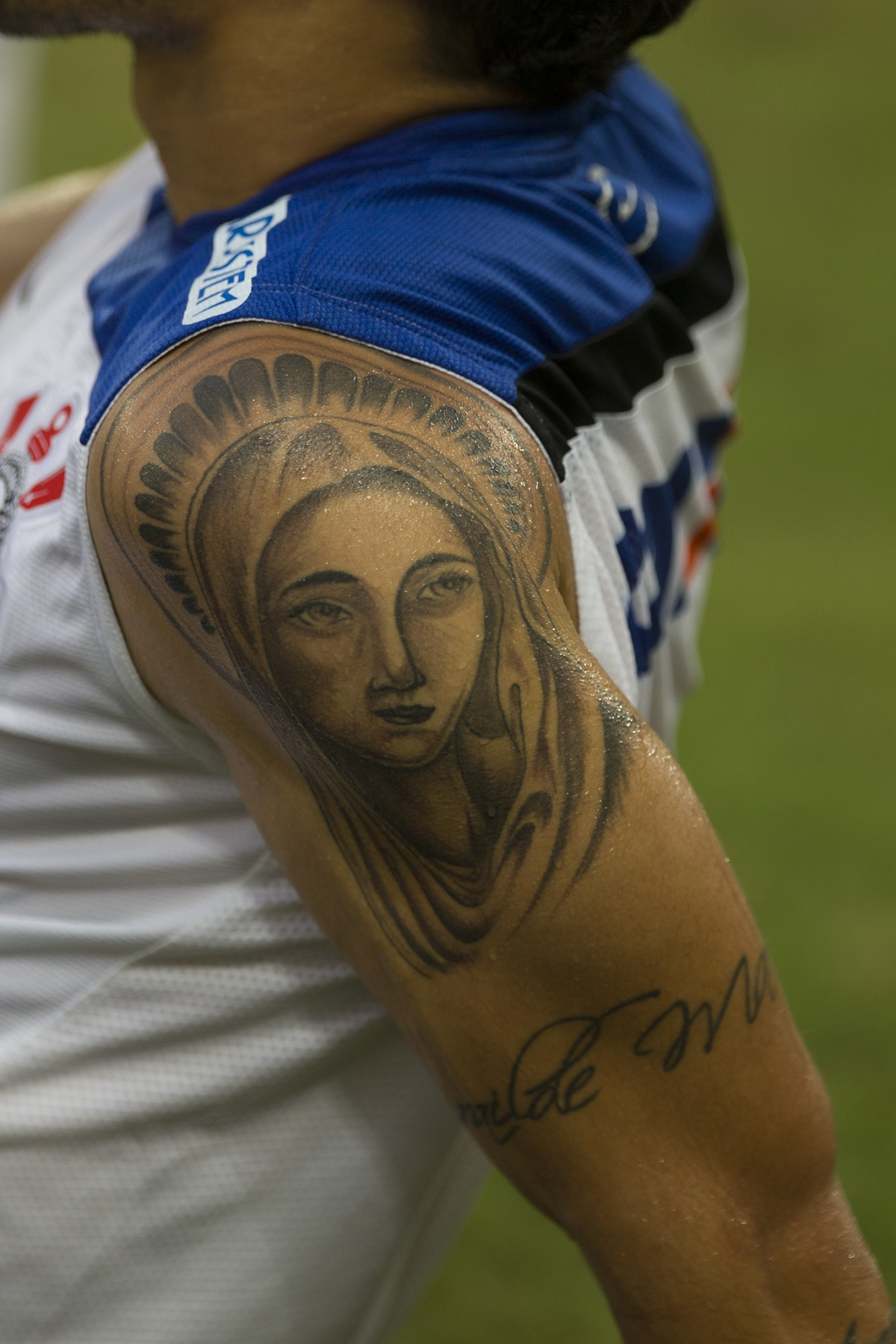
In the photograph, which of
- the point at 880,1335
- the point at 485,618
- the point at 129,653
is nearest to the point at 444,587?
the point at 485,618

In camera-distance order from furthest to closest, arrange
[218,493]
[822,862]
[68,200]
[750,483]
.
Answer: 1. [750,483]
2. [822,862]
3. [68,200]
4. [218,493]

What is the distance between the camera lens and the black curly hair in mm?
880

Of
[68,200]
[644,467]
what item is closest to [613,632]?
[644,467]

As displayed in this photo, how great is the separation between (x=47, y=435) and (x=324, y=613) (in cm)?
33

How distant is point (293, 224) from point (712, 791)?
213 cm

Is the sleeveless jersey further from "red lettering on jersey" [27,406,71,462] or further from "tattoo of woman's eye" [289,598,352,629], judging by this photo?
"tattoo of woman's eye" [289,598,352,629]

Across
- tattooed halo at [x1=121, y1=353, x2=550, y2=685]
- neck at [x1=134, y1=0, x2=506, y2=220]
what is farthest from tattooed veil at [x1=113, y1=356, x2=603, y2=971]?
neck at [x1=134, y1=0, x2=506, y2=220]

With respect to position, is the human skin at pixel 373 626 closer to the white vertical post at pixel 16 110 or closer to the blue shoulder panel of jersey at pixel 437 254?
the blue shoulder panel of jersey at pixel 437 254

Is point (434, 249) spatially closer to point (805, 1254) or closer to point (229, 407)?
point (229, 407)

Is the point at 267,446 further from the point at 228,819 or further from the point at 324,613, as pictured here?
the point at 228,819

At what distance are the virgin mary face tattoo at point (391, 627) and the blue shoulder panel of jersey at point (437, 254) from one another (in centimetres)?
6

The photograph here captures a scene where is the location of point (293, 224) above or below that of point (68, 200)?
above

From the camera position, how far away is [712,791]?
2.80 meters

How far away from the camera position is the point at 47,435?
911mm
